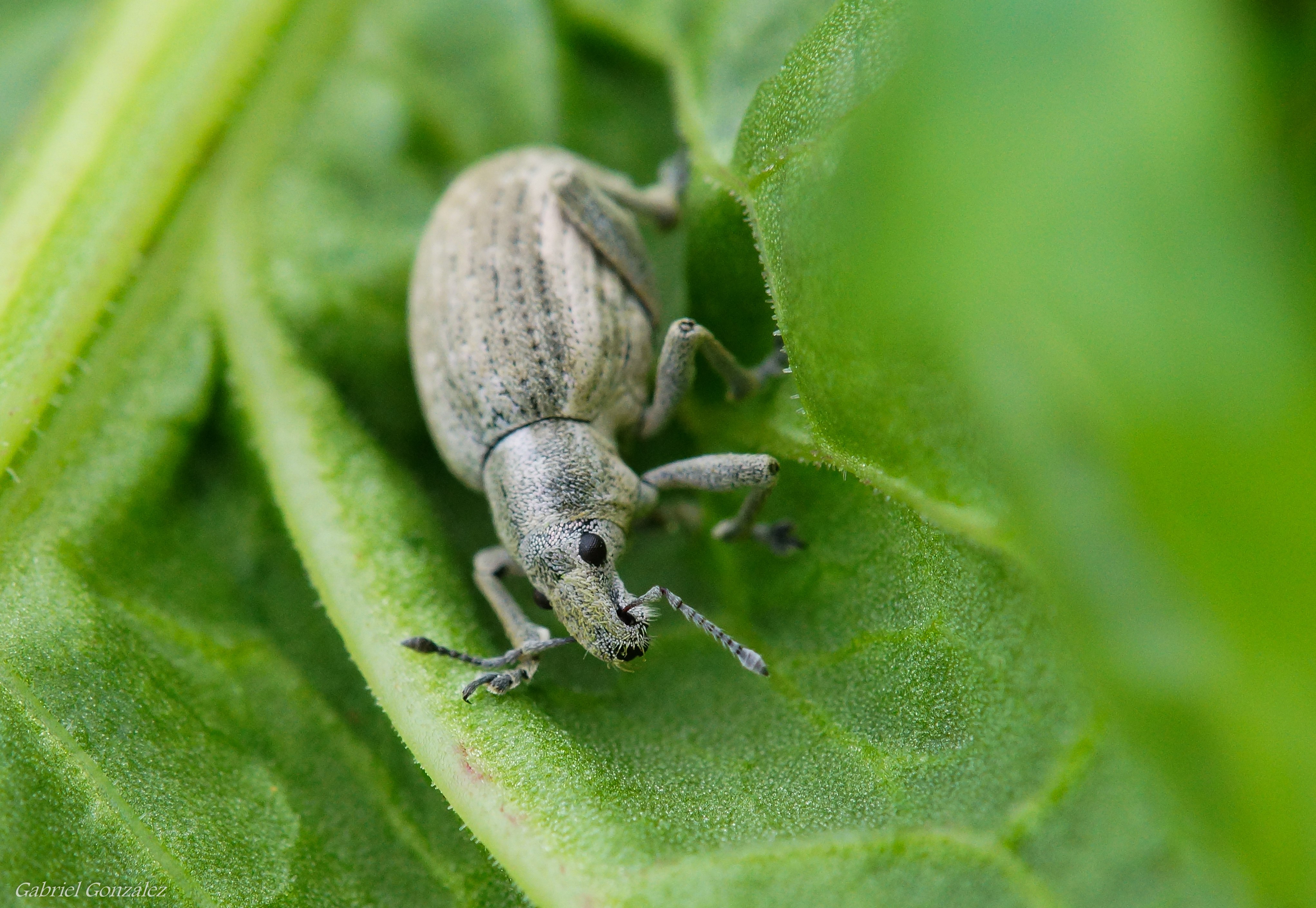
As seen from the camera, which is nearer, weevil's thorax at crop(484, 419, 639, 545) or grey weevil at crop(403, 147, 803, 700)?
grey weevil at crop(403, 147, 803, 700)

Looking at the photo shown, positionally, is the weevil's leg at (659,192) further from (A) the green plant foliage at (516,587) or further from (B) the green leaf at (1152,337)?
(B) the green leaf at (1152,337)

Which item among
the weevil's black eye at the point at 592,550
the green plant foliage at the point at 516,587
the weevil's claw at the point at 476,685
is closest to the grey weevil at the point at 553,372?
the weevil's black eye at the point at 592,550

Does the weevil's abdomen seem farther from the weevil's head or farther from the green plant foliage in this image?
the weevil's head

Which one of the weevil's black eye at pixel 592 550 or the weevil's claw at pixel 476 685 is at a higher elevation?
the weevil's black eye at pixel 592 550

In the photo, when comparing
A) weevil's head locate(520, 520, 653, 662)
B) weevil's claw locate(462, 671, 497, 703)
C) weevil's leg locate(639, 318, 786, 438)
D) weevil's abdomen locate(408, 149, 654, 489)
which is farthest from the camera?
weevil's abdomen locate(408, 149, 654, 489)

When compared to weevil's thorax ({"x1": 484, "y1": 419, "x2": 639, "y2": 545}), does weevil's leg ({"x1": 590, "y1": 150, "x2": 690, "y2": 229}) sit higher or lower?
higher

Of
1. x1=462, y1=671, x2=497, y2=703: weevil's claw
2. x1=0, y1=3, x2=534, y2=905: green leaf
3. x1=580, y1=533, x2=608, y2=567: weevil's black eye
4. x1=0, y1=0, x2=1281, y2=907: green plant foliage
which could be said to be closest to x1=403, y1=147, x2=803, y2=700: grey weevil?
x1=580, y1=533, x2=608, y2=567: weevil's black eye

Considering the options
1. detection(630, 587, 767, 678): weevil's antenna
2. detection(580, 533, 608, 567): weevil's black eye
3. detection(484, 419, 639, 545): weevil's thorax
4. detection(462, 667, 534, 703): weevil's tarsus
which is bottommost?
detection(462, 667, 534, 703): weevil's tarsus
